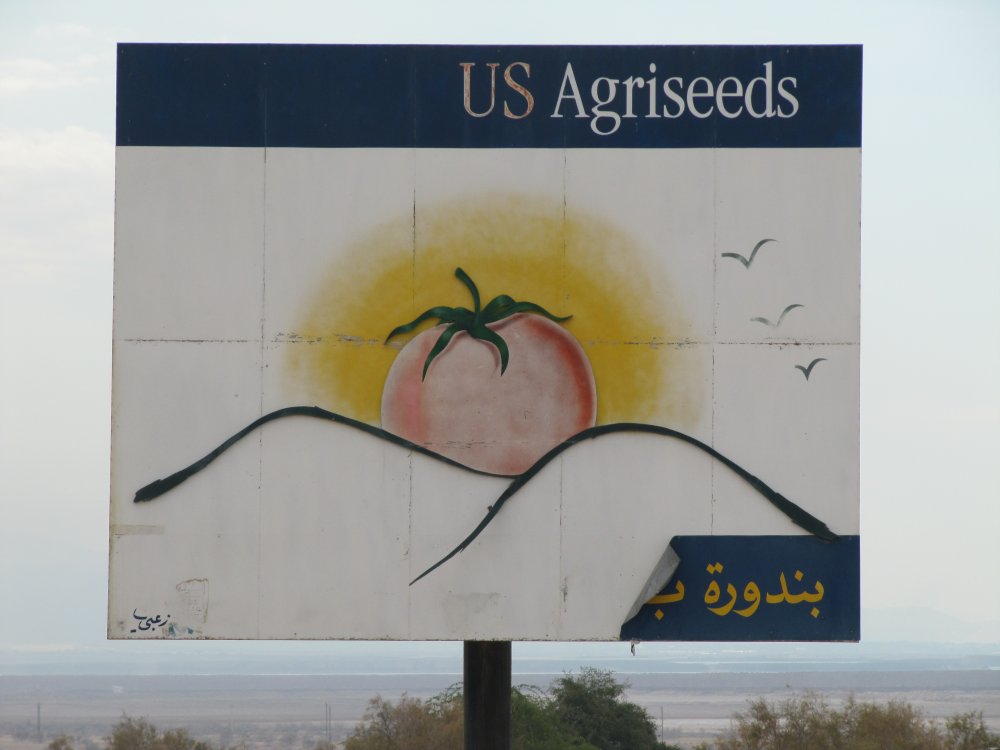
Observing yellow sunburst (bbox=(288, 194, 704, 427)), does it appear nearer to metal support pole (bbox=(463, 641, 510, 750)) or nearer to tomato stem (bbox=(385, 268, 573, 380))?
tomato stem (bbox=(385, 268, 573, 380))

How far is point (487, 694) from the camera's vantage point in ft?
59.4

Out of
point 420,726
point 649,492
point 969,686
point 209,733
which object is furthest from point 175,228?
point 969,686

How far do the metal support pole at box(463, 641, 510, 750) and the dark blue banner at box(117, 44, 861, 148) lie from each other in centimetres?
634

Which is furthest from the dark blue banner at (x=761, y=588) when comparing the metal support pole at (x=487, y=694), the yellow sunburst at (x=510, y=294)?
the metal support pole at (x=487, y=694)

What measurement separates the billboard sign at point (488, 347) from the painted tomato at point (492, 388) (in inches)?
1.1

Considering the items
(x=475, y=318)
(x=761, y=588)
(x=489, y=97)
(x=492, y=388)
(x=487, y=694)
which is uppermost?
(x=489, y=97)

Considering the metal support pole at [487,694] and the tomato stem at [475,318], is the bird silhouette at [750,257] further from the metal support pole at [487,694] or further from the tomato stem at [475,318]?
the metal support pole at [487,694]

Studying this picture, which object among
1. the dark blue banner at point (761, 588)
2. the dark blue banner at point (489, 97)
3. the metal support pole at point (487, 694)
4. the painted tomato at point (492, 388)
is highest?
the dark blue banner at point (489, 97)

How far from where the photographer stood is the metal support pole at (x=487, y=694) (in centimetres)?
1802

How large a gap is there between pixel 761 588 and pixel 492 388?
11.0 ft

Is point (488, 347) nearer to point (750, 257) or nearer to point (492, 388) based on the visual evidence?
point (492, 388)

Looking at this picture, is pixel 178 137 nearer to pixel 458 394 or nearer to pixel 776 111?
pixel 458 394

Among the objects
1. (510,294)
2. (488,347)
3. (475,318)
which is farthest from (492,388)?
(510,294)

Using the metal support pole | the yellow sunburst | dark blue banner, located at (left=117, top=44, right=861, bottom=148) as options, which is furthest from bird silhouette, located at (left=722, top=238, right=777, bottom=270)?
the metal support pole
